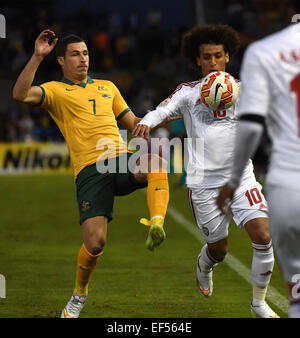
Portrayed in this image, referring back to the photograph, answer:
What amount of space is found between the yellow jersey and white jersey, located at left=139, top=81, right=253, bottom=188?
1.77 ft

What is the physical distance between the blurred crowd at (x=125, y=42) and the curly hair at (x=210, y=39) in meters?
20.5

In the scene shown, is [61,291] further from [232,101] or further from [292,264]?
[292,264]

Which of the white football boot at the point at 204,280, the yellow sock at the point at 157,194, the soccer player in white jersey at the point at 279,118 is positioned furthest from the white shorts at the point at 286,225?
the white football boot at the point at 204,280

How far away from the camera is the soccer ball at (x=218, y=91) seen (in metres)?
6.16

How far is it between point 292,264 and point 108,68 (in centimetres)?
2841

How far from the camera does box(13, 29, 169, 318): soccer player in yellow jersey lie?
6109 mm

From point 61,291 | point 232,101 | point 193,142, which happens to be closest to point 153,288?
point 61,291

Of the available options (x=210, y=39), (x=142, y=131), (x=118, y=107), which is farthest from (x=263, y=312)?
(x=210, y=39)

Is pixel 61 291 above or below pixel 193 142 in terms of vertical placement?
below

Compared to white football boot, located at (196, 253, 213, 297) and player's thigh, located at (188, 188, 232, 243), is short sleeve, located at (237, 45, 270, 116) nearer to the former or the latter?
player's thigh, located at (188, 188, 232, 243)

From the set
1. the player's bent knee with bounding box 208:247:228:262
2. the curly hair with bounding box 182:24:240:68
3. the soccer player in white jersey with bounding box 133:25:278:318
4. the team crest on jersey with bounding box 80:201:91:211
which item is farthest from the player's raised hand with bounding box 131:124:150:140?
the player's bent knee with bounding box 208:247:228:262

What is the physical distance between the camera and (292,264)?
3.92 metres

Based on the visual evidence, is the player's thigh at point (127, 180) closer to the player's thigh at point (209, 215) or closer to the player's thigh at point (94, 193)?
the player's thigh at point (94, 193)
